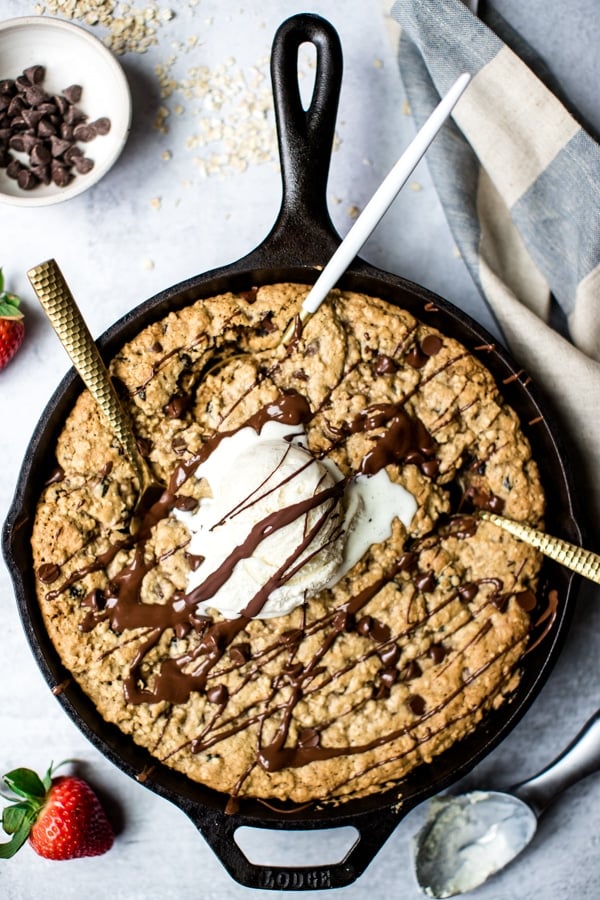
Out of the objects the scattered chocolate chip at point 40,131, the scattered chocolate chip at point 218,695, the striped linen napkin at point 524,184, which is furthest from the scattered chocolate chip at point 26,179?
the scattered chocolate chip at point 218,695

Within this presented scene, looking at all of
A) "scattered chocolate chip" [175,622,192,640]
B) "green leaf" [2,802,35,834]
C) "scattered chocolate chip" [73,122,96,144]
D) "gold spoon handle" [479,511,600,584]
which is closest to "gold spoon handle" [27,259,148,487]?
"scattered chocolate chip" [175,622,192,640]

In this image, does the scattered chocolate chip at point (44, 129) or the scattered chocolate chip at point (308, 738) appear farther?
the scattered chocolate chip at point (44, 129)

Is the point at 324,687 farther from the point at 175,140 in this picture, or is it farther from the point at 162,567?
the point at 175,140

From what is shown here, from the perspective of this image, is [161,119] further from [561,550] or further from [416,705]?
[416,705]

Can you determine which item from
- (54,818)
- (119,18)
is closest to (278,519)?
(54,818)

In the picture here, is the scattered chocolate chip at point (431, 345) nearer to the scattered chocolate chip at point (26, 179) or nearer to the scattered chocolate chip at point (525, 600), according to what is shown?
the scattered chocolate chip at point (525, 600)

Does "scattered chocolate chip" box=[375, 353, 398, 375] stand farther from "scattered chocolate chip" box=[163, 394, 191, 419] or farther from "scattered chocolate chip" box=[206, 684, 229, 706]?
"scattered chocolate chip" box=[206, 684, 229, 706]
